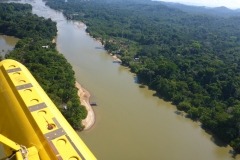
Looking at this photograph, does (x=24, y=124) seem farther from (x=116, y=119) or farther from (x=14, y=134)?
(x=116, y=119)

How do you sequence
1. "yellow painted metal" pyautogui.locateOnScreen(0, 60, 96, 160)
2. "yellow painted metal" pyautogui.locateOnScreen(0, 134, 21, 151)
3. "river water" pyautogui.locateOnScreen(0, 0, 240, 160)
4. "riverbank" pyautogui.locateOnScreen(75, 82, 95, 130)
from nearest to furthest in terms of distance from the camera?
1. "yellow painted metal" pyautogui.locateOnScreen(0, 134, 21, 151)
2. "yellow painted metal" pyautogui.locateOnScreen(0, 60, 96, 160)
3. "river water" pyautogui.locateOnScreen(0, 0, 240, 160)
4. "riverbank" pyautogui.locateOnScreen(75, 82, 95, 130)

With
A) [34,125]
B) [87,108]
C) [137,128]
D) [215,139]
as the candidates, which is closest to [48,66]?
[87,108]

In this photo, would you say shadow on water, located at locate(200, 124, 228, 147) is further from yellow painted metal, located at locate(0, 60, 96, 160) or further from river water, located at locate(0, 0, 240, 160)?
yellow painted metal, located at locate(0, 60, 96, 160)

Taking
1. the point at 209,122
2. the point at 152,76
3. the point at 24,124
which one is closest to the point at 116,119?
the point at 209,122

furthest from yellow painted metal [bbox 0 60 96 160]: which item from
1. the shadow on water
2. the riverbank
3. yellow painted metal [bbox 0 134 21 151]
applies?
the shadow on water

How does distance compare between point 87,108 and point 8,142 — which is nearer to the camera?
point 8,142

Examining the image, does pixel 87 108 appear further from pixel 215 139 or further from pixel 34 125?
pixel 34 125

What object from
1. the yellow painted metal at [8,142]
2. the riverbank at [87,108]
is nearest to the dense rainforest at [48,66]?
the riverbank at [87,108]
